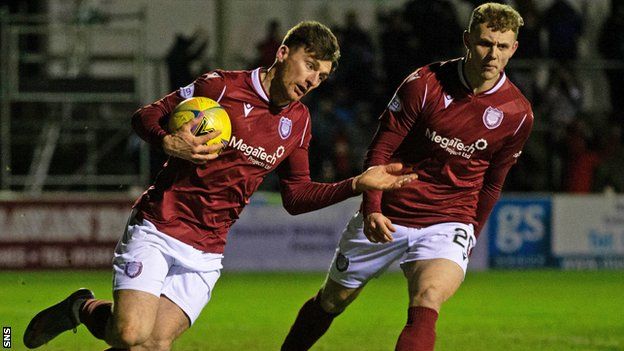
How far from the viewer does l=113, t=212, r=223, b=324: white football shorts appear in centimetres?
657

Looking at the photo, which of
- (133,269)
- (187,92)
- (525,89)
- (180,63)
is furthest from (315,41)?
(525,89)

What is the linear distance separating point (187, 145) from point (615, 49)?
1459cm

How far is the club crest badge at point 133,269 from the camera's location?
655 centimetres

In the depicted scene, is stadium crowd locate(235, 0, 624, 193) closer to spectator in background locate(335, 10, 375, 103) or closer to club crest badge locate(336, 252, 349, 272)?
spectator in background locate(335, 10, 375, 103)

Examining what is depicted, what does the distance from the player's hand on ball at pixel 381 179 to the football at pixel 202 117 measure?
2.44 feet

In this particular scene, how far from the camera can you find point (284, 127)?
6.95 meters

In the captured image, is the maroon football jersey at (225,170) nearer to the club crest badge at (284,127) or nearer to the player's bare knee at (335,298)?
the club crest badge at (284,127)

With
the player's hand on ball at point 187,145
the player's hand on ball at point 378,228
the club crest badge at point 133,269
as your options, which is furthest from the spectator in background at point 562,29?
the club crest badge at point 133,269

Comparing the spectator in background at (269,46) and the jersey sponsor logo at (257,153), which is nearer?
the jersey sponsor logo at (257,153)

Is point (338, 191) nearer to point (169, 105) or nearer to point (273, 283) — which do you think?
point (169, 105)

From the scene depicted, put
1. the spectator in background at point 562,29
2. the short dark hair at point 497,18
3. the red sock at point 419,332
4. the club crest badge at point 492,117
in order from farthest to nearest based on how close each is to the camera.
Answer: the spectator in background at point 562,29, the club crest badge at point 492,117, the short dark hair at point 497,18, the red sock at point 419,332

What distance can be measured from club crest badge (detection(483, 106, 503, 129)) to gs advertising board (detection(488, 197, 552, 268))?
10062 mm

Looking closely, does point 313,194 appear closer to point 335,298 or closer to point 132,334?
point 335,298

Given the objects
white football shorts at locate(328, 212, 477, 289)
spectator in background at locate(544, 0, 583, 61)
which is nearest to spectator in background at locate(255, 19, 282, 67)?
spectator in background at locate(544, 0, 583, 61)
